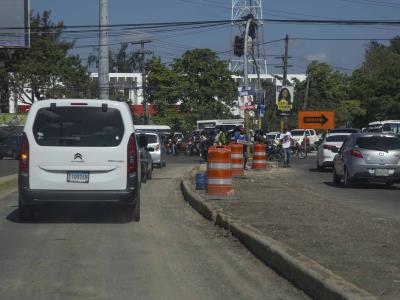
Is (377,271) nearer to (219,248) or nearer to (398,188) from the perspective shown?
(219,248)

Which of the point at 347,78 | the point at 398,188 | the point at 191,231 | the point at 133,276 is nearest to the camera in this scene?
the point at 133,276

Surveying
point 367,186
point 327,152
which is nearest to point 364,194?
point 367,186

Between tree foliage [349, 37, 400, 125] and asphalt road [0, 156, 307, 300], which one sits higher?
tree foliage [349, 37, 400, 125]

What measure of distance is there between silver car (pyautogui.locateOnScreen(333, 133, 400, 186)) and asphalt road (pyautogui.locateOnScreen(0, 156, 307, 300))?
25.8 feet

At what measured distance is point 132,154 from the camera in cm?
1234

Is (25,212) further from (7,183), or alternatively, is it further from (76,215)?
(7,183)

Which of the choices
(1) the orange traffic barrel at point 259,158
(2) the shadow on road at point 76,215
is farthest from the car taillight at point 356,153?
(2) the shadow on road at point 76,215

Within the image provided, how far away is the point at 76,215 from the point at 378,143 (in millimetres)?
10062

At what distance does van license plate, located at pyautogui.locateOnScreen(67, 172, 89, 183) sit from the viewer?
12203mm

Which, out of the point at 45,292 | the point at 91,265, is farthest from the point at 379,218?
the point at 45,292

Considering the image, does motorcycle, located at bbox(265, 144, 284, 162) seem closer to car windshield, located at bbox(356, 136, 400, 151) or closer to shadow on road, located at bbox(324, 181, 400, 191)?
shadow on road, located at bbox(324, 181, 400, 191)

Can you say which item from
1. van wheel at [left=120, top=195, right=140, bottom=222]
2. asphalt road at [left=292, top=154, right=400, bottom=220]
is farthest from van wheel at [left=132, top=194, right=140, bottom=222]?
asphalt road at [left=292, top=154, right=400, bottom=220]

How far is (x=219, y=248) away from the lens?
1027 centimetres

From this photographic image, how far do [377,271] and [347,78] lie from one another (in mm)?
90712
